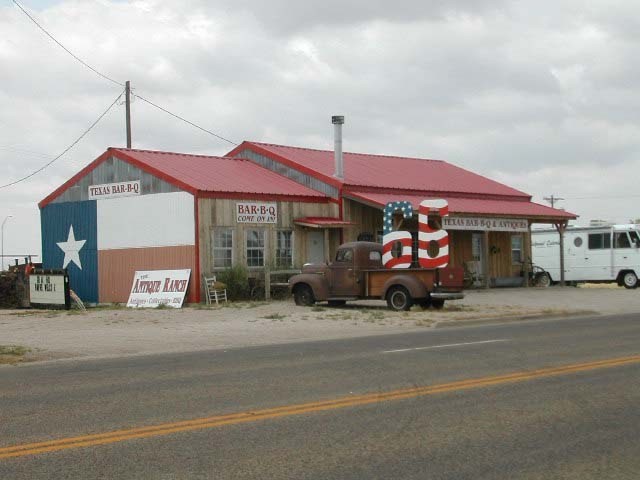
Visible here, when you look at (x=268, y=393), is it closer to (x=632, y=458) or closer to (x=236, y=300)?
(x=632, y=458)

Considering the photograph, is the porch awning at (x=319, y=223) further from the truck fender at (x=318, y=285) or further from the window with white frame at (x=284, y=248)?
the truck fender at (x=318, y=285)

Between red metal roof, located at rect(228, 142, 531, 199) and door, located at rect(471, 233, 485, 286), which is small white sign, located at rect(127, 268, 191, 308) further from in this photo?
door, located at rect(471, 233, 485, 286)

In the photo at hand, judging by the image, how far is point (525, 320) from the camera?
21.9 m

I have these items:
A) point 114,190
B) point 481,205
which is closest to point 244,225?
point 114,190

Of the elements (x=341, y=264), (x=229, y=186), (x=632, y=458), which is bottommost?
(x=632, y=458)

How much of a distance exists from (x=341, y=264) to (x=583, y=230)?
653 inches

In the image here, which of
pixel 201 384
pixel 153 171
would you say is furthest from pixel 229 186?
pixel 201 384

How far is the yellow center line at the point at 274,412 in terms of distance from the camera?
7.46 metres

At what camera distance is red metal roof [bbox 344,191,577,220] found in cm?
3291

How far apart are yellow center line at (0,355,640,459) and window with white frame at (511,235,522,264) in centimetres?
2788

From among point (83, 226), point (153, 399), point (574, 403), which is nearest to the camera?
point (574, 403)

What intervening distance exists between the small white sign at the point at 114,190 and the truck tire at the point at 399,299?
36.4 ft

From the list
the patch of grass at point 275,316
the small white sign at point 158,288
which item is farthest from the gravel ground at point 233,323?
the small white sign at point 158,288

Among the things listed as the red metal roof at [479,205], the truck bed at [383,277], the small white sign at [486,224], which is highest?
the red metal roof at [479,205]
